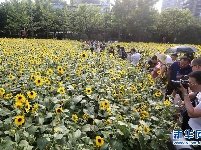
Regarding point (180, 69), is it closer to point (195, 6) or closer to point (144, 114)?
point (144, 114)

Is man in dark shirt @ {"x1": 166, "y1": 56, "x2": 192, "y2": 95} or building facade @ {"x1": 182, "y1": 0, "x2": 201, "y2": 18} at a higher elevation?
building facade @ {"x1": 182, "y1": 0, "x2": 201, "y2": 18}

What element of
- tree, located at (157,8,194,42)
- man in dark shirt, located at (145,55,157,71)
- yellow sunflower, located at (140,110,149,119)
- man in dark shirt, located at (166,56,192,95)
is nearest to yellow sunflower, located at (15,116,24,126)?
yellow sunflower, located at (140,110,149,119)

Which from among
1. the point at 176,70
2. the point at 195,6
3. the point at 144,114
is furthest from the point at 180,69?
the point at 195,6

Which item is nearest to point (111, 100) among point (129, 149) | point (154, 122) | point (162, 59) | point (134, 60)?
point (154, 122)

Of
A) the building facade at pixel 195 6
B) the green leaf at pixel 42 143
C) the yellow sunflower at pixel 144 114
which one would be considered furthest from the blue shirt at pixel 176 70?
the building facade at pixel 195 6

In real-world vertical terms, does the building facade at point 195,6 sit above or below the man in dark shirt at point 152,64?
above

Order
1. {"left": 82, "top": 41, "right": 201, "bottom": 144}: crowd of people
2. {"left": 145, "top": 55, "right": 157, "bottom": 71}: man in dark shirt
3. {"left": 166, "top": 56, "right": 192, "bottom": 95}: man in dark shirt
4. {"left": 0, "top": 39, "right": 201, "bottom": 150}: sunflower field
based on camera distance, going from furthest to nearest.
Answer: {"left": 145, "top": 55, "right": 157, "bottom": 71}: man in dark shirt < {"left": 166, "top": 56, "right": 192, "bottom": 95}: man in dark shirt < {"left": 82, "top": 41, "right": 201, "bottom": 144}: crowd of people < {"left": 0, "top": 39, "right": 201, "bottom": 150}: sunflower field

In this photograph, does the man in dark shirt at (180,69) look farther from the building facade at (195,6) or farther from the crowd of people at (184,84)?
the building facade at (195,6)

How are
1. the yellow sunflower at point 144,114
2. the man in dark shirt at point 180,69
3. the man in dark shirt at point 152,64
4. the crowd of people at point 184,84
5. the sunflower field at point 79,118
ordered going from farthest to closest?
the man in dark shirt at point 152,64
the man in dark shirt at point 180,69
the yellow sunflower at point 144,114
the crowd of people at point 184,84
the sunflower field at point 79,118

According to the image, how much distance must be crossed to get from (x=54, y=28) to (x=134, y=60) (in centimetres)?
3180

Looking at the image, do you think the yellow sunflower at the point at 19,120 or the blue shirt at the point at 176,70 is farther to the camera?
the blue shirt at the point at 176,70

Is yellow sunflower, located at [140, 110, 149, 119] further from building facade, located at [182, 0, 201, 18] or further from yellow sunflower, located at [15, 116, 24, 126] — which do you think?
building facade, located at [182, 0, 201, 18]

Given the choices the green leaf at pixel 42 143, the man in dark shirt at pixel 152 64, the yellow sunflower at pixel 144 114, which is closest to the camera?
the green leaf at pixel 42 143

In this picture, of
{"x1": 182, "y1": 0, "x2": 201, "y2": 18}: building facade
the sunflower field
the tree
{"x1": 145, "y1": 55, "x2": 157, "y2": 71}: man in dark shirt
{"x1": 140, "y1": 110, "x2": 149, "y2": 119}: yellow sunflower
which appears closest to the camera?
the sunflower field
